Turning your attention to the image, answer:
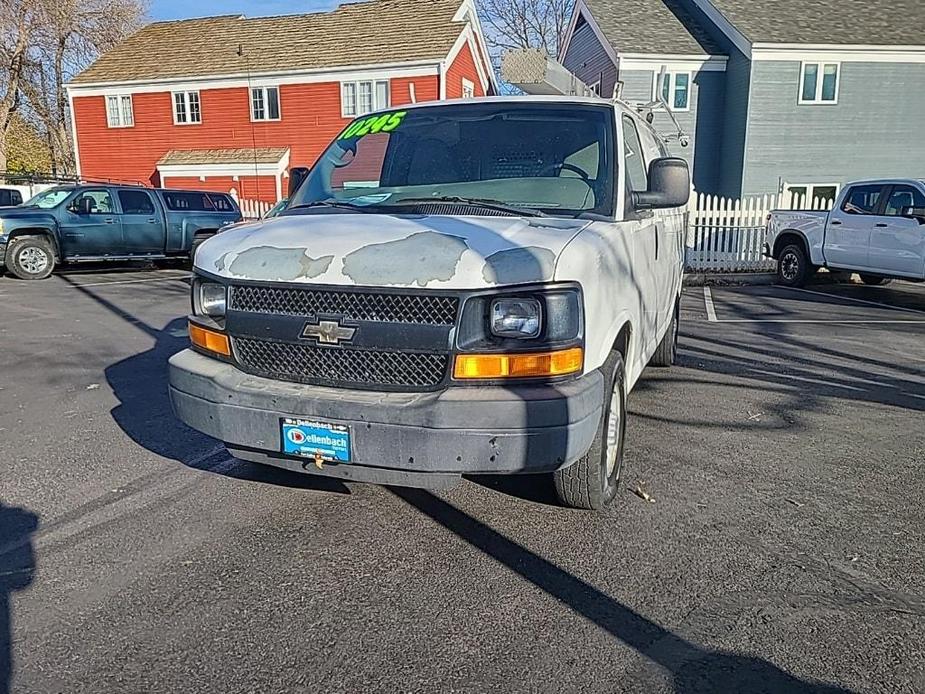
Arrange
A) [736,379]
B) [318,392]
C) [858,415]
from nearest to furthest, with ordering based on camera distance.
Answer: [318,392] < [858,415] < [736,379]

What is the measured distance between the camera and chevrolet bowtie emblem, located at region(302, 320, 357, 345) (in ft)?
10.6

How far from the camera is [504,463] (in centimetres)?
304

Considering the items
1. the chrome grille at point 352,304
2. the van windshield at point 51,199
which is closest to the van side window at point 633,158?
the chrome grille at point 352,304

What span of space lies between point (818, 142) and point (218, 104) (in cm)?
2120

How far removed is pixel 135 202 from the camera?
1549cm

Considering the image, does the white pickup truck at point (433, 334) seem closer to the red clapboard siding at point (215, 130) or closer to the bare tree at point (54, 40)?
the red clapboard siding at point (215, 130)

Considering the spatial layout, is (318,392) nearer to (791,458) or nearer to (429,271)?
(429,271)

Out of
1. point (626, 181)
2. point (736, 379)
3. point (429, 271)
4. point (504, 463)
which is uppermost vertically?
point (626, 181)

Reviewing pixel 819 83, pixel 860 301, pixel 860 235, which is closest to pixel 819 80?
pixel 819 83

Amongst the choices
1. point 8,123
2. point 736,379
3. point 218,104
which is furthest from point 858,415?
point 8,123

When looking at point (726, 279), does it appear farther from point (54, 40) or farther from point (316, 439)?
point (54, 40)

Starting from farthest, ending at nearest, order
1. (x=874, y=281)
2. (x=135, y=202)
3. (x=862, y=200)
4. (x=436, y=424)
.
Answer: (x=135, y=202), (x=874, y=281), (x=862, y=200), (x=436, y=424)

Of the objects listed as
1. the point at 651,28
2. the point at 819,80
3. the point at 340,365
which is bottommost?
the point at 340,365

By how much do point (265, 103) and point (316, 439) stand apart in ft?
91.4
